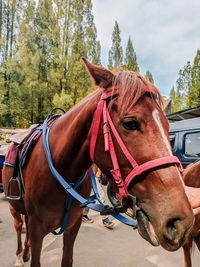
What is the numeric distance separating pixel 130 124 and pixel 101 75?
400 mm

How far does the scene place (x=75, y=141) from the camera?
1.24 metres

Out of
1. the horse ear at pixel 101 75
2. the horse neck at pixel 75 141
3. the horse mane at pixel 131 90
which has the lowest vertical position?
the horse neck at pixel 75 141

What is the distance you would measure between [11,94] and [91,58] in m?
9.44

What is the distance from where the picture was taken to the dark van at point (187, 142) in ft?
13.0

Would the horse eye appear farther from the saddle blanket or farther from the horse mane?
the saddle blanket

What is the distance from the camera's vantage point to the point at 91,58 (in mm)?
19031

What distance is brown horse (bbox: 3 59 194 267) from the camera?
777mm

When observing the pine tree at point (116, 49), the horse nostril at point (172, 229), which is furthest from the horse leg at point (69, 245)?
the pine tree at point (116, 49)

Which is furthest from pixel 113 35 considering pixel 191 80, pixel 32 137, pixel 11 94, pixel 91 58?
pixel 32 137

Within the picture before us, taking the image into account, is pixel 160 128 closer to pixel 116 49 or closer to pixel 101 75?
pixel 101 75

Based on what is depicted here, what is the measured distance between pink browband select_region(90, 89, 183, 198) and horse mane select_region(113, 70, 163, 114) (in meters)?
0.06

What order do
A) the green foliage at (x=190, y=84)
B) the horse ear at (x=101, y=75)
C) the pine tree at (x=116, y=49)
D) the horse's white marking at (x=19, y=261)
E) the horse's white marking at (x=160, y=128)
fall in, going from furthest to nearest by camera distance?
1. the pine tree at (x=116, y=49)
2. the green foliage at (x=190, y=84)
3. the horse's white marking at (x=19, y=261)
4. the horse ear at (x=101, y=75)
5. the horse's white marking at (x=160, y=128)

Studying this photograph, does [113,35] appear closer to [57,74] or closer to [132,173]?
[57,74]

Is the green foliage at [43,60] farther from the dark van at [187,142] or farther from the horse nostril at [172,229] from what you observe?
the horse nostril at [172,229]
